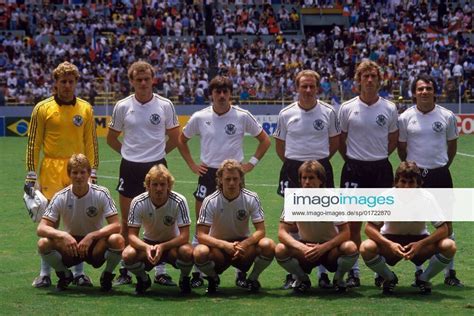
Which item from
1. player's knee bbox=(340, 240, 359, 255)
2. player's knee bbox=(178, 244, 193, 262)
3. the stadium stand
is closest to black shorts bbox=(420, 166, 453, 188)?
player's knee bbox=(340, 240, 359, 255)

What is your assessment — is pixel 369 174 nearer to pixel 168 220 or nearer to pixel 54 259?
pixel 168 220

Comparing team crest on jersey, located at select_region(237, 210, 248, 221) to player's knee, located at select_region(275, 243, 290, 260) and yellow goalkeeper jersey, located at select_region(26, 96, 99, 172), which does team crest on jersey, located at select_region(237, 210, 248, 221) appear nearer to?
player's knee, located at select_region(275, 243, 290, 260)

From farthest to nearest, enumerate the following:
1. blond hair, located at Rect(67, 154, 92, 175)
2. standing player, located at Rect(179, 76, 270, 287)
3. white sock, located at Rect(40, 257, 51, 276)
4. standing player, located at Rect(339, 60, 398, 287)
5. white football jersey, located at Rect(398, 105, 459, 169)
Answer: standing player, located at Rect(179, 76, 270, 287) < standing player, located at Rect(339, 60, 398, 287) < white football jersey, located at Rect(398, 105, 459, 169) < white sock, located at Rect(40, 257, 51, 276) < blond hair, located at Rect(67, 154, 92, 175)

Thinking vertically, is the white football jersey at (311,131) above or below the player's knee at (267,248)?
above

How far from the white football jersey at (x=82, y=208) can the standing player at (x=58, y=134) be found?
484mm

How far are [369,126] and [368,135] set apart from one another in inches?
3.7

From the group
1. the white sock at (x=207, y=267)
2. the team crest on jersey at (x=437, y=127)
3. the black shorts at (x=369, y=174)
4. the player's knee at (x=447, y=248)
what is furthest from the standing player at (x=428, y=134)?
the white sock at (x=207, y=267)

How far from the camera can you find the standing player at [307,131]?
9.66m

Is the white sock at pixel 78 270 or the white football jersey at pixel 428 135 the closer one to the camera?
the white sock at pixel 78 270

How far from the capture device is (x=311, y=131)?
9.66 metres

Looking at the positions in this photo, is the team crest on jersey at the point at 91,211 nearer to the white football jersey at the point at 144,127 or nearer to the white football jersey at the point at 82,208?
the white football jersey at the point at 82,208

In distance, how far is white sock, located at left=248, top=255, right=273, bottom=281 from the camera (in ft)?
28.8

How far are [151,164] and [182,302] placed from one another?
1.85 meters

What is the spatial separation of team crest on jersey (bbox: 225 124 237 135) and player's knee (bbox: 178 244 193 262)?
1485 mm
